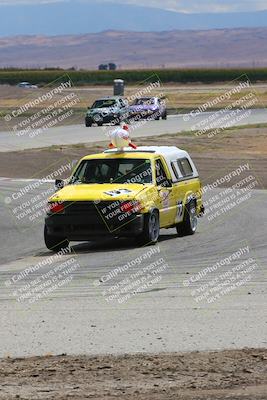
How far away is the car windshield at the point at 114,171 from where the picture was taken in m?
19.3

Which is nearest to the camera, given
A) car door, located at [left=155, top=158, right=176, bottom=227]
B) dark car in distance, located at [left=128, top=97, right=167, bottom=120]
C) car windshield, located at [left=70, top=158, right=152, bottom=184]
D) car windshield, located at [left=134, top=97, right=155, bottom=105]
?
car door, located at [left=155, top=158, right=176, bottom=227]

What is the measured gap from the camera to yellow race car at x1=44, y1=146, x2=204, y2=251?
59.7 feet

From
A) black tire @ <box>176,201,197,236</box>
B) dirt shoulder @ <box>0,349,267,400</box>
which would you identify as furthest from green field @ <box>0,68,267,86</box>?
dirt shoulder @ <box>0,349,267,400</box>

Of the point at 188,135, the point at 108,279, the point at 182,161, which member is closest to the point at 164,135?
the point at 188,135

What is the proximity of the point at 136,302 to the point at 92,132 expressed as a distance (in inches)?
1677

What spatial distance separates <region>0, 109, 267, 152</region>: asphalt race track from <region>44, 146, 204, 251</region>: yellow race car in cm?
2643

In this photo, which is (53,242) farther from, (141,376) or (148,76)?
(148,76)

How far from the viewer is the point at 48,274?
1513 centimetres

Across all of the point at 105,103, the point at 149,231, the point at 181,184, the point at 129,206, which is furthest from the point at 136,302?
the point at 105,103

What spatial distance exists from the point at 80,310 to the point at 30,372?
324 centimetres

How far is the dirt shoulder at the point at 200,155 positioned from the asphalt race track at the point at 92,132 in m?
2.50

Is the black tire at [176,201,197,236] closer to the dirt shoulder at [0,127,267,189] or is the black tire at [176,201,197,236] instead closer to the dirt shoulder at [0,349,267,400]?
the dirt shoulder at [0,127,267,189]

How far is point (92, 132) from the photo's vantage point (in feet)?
179

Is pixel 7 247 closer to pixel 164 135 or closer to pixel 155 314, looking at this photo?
pixel 155 314
